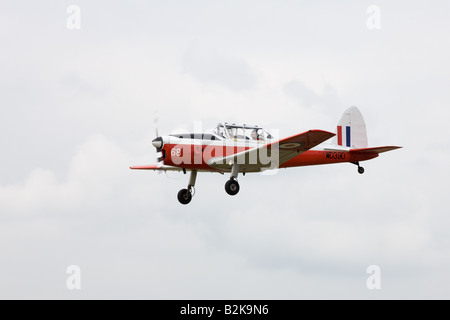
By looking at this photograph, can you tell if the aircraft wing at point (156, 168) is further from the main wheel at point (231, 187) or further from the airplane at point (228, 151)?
the main wheel at point (231, 187)

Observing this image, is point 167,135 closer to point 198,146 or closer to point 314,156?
point 198,146

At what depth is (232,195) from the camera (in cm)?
2845

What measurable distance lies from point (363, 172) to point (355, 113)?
326 centimetres

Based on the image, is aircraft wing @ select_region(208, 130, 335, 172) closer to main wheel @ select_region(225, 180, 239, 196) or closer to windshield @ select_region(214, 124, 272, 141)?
main wheel @ select_region(225, 180, 239, 196)

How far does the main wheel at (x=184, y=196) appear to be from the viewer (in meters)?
29.6

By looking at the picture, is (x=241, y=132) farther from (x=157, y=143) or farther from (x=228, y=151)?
(x=157, y=143)

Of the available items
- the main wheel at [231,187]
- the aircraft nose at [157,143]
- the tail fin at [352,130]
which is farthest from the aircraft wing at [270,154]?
the tail fin at [352,130]

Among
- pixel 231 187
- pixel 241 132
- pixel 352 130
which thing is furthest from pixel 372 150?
pixel 231 187

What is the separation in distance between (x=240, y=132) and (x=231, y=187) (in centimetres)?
213

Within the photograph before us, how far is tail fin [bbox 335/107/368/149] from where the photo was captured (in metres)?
33.0

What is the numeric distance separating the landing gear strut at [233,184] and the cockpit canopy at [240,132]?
114 centimetres

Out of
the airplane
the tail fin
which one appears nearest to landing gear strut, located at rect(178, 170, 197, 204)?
the airplane

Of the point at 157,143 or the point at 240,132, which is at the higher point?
the point at 240,132

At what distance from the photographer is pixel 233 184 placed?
28.5m
